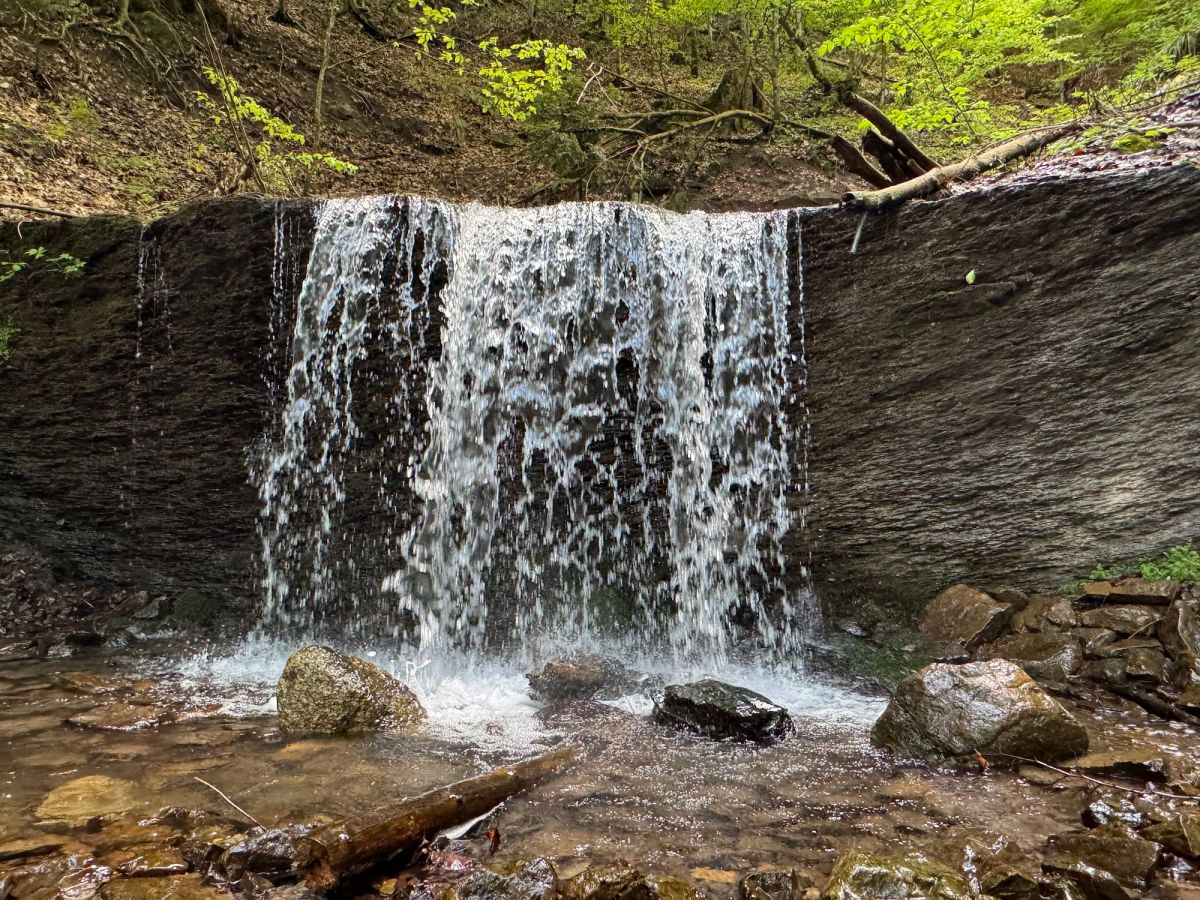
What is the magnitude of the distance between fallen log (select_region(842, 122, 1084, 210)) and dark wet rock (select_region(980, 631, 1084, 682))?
11.5 ft

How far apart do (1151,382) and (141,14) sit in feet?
45.5

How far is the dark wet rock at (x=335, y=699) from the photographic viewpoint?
12.6ft

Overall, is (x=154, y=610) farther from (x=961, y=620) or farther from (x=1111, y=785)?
(x=1111, y=785)

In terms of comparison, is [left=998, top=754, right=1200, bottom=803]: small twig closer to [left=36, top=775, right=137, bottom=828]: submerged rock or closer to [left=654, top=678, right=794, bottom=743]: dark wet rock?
[left=654, top=678, right=794, bottom=743]: dark wet rock

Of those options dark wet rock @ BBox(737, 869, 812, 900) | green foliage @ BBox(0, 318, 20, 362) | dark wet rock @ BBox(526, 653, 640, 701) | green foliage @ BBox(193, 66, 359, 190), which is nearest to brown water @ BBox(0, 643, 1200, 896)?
A: dark wet rock @ BBox(737, 869, 812, 900)

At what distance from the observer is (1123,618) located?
445cm

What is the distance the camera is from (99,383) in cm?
643

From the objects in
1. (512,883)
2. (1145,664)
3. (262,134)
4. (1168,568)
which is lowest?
(512,883)

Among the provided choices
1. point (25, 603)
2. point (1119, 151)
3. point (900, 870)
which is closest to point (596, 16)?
point (1119, 151)

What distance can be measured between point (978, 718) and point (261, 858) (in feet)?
10.5

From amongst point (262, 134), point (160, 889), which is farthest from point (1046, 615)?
point (262, 134)

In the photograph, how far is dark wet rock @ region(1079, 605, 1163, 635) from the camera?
436 centimetres

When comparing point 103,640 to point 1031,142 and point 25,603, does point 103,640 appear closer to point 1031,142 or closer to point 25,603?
point 25,603

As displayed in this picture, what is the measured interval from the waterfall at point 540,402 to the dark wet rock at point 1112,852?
11.7ft
